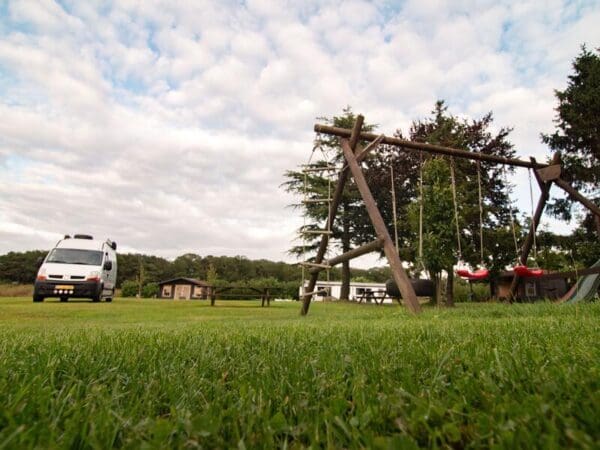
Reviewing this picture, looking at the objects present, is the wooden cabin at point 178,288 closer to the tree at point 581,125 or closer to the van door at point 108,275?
the van door at point 108,275

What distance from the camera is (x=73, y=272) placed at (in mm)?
12664

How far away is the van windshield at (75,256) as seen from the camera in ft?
42.2

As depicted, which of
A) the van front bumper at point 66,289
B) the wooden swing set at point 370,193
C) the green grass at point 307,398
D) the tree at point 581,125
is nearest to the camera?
the green grass at point 307,398

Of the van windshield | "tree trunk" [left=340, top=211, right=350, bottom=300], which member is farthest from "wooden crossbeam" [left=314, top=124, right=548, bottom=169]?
"tree trunk" [left=340, top=211, right=350, bottom=300]

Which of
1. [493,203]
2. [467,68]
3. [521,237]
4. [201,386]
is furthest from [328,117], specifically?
[201,386]

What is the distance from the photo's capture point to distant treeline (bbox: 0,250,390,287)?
54.5 m

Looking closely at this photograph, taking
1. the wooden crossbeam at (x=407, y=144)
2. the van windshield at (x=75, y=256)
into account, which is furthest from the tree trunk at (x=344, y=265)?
the wooden crossbeam at (x=407, y=144)

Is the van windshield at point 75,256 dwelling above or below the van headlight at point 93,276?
above

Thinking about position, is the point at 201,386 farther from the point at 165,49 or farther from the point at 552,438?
the point at 165,49

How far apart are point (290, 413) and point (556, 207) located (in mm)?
22813

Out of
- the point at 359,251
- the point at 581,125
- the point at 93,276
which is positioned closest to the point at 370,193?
the point at 359,251

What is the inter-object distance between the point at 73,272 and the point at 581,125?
22266 millimetres

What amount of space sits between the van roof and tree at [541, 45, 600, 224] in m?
20.8

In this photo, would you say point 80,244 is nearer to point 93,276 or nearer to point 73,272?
point 73,272
